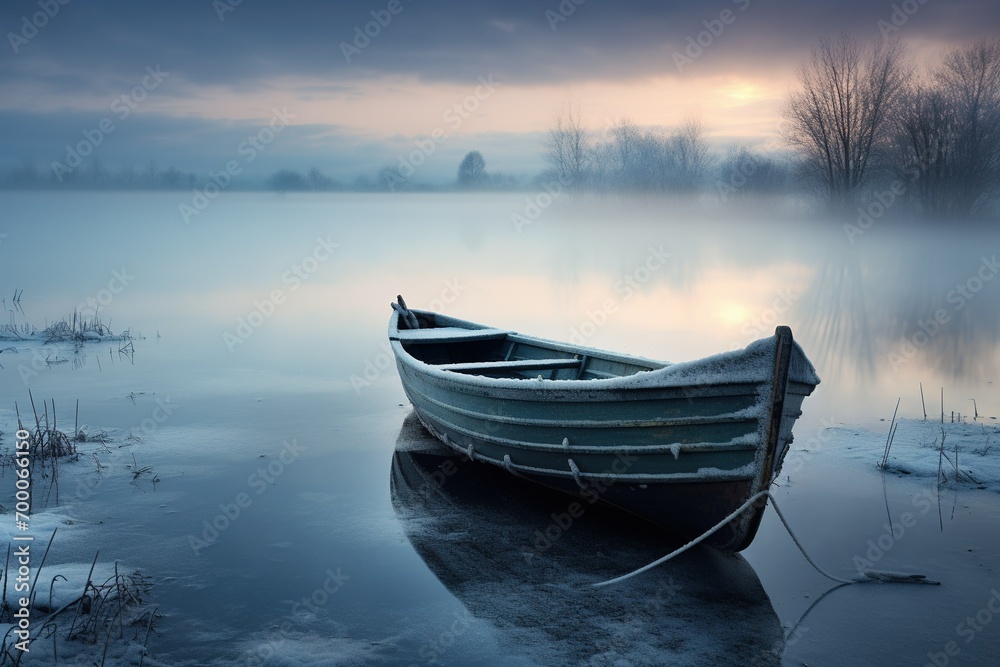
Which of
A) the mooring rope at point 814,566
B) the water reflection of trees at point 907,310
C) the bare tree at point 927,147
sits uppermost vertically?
the bare tree at point 927,147

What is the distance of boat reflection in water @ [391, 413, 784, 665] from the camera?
484 cm

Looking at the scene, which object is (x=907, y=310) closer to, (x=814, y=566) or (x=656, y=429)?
(x=814, y=566)

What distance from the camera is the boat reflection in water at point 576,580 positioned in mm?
4836

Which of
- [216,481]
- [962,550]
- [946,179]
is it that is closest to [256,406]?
[216,481]

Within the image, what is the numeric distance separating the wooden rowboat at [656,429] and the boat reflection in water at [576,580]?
241 mm

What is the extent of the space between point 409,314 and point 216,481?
5095mm

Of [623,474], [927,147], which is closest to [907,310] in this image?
[623,474]

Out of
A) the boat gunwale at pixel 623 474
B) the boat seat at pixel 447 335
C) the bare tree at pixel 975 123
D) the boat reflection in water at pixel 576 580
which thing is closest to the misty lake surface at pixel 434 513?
the boat reflection in water at pixel 576 580

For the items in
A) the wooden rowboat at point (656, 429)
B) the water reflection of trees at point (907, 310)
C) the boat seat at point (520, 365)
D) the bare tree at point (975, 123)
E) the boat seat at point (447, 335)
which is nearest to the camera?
the wooden rowboat at point (656, 429)

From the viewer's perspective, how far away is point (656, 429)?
19.4 ft

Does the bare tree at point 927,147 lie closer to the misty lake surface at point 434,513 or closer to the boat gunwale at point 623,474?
the misty lake surface at point 434,513

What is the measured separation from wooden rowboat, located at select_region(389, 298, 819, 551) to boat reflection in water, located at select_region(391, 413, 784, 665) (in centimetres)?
24

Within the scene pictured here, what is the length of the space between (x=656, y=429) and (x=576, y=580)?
124 cm

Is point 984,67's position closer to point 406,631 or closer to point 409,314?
point 409,314
